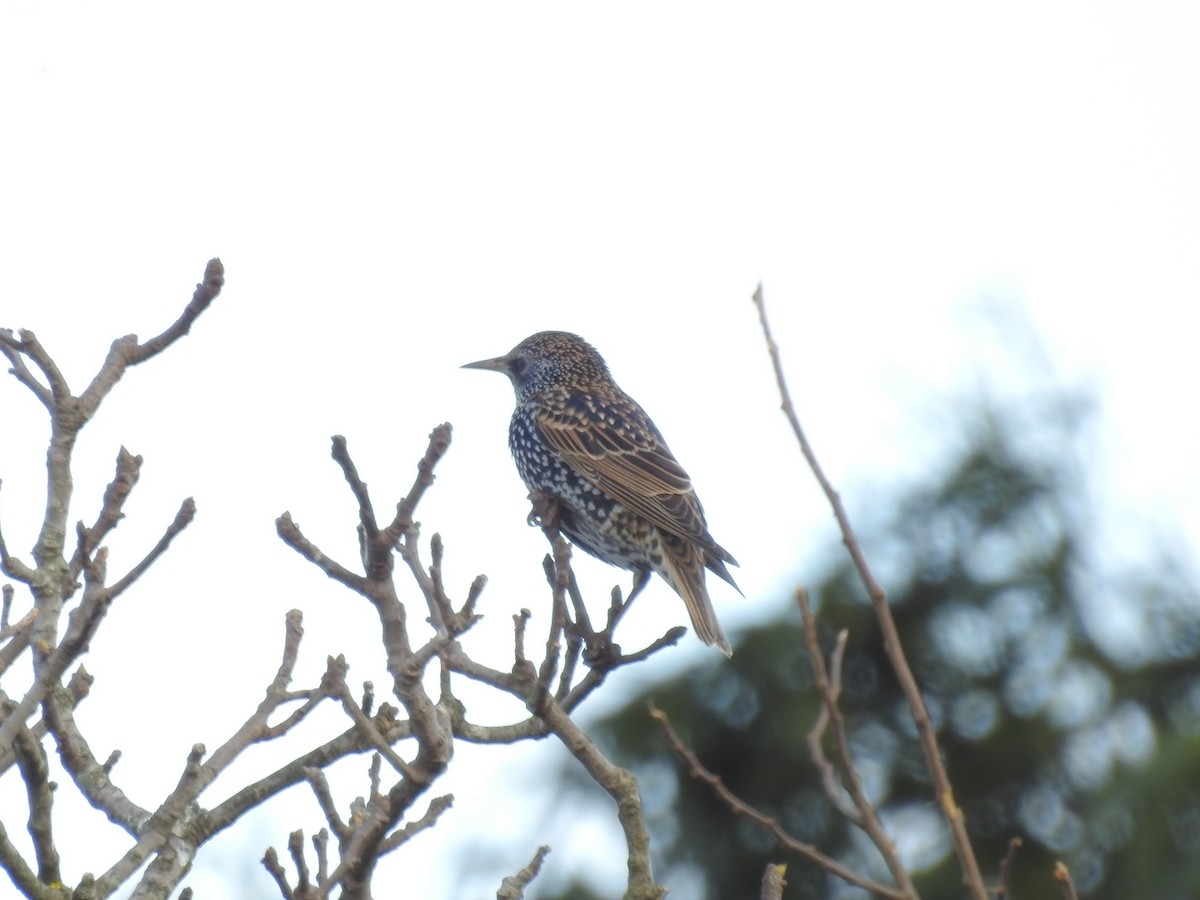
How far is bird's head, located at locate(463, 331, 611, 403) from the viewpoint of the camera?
777 cm

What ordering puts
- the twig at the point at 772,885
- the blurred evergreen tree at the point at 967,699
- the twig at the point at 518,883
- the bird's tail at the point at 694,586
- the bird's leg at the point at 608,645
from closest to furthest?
the twig at the point at 772,885
the twig at the point at 518,883
the bird's leg at the point at 608,645
the bird's tail at the point at 694,586
the blurred evergreen tree at the point at 967,699

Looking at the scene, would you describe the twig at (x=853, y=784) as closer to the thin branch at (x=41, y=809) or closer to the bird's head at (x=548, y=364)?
the thin branch at (x=41, y=809)

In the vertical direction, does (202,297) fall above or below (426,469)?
above

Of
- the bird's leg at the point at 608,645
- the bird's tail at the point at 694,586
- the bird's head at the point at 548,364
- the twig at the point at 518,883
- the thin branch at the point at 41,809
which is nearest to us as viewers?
the thin branch at the point at 41,809

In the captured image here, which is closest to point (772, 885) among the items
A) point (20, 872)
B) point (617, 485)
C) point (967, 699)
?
point (20, 872)

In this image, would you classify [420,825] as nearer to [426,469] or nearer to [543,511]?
[426,469]

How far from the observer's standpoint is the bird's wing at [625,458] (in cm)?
640

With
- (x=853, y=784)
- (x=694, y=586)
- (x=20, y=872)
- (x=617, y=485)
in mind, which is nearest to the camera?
(x=853, y=784)

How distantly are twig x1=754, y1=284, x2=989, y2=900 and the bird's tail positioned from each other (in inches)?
141

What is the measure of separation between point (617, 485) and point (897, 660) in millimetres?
4412

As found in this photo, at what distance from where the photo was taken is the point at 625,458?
6801 mm

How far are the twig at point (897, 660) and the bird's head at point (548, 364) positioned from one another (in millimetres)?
5289

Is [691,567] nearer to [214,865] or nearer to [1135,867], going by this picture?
[214,865]

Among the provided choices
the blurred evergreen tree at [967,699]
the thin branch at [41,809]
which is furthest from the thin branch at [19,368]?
the blurred evergreen tree at [967,699]
